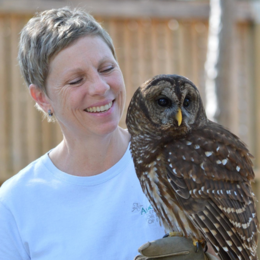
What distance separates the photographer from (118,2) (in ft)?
16.9

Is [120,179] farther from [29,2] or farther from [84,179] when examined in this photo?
[29,2]

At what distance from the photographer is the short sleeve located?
2302mm

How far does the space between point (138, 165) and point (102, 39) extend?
2.51ft

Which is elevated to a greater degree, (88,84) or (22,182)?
(88,84)

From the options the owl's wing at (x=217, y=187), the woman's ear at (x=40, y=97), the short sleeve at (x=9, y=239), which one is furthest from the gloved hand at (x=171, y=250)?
the woman's ear at (x=40, y=97)

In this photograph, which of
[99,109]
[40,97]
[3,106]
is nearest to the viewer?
[99,109]

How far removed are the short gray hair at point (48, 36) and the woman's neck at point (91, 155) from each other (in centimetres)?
41

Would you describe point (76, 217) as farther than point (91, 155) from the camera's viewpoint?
No

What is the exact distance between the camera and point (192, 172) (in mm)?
2266

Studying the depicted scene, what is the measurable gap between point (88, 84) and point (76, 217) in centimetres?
75

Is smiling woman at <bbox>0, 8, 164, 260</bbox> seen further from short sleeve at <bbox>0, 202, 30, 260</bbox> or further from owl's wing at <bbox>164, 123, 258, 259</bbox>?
owl's wing at <bbox>164, 123, 258, 259</bbox>

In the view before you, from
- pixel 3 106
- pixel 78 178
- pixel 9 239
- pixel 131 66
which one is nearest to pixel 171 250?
pixel 78 178

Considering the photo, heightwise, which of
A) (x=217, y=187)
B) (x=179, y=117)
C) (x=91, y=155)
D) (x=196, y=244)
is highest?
(x=179, y=117)

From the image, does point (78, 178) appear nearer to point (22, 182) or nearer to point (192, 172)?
point (22, 182)
